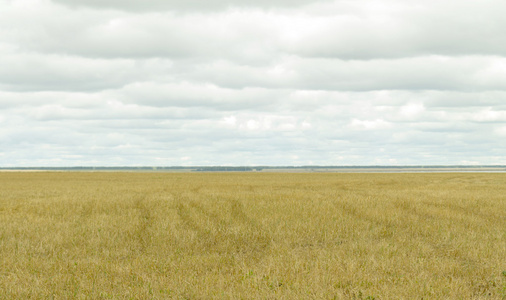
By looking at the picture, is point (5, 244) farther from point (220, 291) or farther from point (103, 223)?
point (220, 291)

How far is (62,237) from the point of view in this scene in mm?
13789

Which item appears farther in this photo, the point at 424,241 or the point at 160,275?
the point at 424,241

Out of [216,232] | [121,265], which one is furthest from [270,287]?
[216,232]

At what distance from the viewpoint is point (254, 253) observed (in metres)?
12.1

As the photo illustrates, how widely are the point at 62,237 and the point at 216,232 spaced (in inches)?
202

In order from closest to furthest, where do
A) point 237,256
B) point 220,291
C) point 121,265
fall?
1. point 220,291
2. point 121,265
3. point 237,256

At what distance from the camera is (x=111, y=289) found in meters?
8.56

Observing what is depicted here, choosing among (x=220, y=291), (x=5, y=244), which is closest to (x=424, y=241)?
(x=220, y=291)

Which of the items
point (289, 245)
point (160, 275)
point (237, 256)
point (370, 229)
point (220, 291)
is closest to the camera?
point (220, 291)

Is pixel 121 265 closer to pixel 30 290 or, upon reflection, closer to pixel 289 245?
pixel 30 290

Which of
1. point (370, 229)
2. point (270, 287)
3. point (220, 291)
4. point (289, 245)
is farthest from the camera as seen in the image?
point (370, 229)

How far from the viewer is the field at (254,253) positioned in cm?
834

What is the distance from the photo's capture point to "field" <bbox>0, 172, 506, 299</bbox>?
27.3 ft

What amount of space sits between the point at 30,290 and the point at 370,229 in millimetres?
11429
